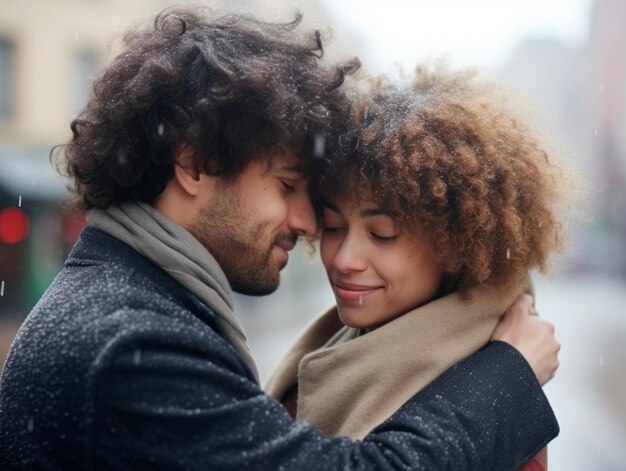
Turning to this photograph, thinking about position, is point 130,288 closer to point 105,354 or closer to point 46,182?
point 105,354

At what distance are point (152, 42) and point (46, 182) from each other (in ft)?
38.0

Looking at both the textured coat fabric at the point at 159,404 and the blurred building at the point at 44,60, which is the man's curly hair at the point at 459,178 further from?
the blurred building at the point at 44,60

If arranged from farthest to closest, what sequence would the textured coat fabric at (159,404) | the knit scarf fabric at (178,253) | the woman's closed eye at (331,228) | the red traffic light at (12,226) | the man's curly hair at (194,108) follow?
the red traffic light at (12,226) < the woman's closed eye at (331,228) < the man's curly hair at (194,108) < the knit scarf fabric at (178,253) < the textured coat fabric at (159,404)

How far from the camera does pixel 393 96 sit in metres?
2.72

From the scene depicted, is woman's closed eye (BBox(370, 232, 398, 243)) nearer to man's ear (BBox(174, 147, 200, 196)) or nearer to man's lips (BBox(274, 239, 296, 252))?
man's lips (BBox(274, 239, 296, 252))

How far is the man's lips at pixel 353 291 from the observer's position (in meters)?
2.74

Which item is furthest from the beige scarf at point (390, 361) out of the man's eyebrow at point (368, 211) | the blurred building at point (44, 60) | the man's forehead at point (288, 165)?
the blurred building at point (44, 60)

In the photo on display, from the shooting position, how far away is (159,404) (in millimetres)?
1942

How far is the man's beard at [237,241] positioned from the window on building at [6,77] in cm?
1983

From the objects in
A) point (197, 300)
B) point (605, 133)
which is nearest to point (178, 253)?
point (197, 300)

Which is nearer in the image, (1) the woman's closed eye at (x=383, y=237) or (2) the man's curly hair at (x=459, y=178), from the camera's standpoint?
(2) the man's curly hair at (x=459, y=178)

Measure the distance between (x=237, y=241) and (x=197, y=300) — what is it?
294mm

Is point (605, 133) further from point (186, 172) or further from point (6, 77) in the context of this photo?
point (186, 172)

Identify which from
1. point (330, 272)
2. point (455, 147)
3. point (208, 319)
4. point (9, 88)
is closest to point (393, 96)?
point (455, 147)
